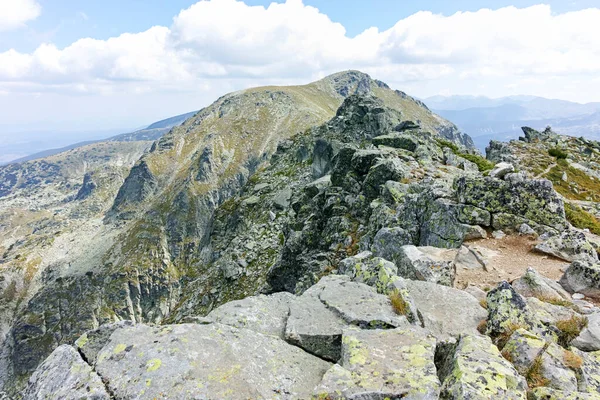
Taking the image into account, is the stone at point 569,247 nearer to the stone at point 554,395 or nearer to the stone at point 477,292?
the stone at point 477,292

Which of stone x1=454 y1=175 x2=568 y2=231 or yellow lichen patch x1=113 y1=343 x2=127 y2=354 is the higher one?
yellow lichen patch x1=113 y1=343 x2=127 y2=354

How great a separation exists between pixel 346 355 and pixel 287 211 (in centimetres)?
4303

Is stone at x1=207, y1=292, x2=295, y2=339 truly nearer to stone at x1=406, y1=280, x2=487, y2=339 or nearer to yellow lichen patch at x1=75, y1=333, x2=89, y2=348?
yellow lichen patch at x1=75, y1=333, x2=89, y2=348

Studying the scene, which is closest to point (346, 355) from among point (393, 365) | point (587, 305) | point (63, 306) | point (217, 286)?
point (393, 365)

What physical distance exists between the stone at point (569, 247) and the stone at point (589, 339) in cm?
688

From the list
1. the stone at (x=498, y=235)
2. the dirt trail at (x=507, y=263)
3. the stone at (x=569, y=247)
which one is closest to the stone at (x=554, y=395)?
the dirt trail at (x=507, y=263)

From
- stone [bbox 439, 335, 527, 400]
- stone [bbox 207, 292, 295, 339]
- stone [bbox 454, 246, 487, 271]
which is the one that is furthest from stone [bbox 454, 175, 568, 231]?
stone [bbox 207, 292, 295, 339]

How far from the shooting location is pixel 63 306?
163125mm

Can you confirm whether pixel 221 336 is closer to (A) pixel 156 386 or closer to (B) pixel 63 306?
(A) pixel 156 386

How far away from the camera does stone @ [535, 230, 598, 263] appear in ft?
49.0

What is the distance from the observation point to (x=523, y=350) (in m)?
7.86

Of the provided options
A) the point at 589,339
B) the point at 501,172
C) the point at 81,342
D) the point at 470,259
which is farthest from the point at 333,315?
the point at 501,172

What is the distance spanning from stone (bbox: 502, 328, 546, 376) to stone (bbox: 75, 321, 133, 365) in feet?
31.4

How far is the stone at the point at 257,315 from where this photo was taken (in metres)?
9.87
